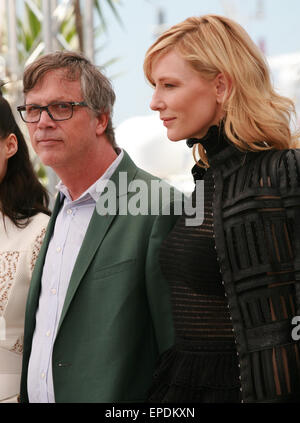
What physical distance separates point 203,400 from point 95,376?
37cm

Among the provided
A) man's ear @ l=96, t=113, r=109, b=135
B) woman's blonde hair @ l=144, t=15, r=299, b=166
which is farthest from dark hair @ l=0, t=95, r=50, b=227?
woman's blonde hair @ l=144, t=15, r=299, b=166

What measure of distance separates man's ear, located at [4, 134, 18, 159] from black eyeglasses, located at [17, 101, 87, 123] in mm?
306

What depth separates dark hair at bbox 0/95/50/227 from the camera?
2.42 meters

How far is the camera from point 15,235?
7.74 feet

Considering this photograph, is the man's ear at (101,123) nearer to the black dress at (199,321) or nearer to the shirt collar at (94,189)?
the shirt collar at (94,189)

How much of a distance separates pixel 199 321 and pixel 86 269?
411 mm

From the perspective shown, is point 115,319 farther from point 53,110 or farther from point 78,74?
point 78,74

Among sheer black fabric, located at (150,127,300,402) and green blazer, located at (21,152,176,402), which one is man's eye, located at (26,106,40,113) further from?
sheer black fabric, located at (150,127,300,402)

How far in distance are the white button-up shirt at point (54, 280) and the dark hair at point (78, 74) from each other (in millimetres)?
208

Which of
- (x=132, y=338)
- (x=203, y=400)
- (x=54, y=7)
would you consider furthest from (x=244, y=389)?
(x=54, y=7)

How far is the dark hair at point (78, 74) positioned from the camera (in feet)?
7.07

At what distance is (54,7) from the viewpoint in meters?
4.55

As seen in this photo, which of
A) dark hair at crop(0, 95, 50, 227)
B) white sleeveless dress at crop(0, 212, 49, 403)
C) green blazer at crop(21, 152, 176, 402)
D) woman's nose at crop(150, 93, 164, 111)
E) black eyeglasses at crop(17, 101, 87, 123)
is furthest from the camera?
dark hair at crop(0, 95, 50, 227)

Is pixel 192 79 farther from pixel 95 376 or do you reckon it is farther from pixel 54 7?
pixel 54 7
